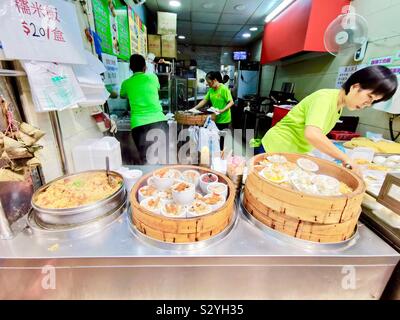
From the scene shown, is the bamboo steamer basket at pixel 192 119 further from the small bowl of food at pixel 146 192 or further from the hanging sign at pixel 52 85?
the small bowl of food at pixel 146 192

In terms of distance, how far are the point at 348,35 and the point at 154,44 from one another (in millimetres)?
4057

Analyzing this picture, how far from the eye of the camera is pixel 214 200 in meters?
0.99

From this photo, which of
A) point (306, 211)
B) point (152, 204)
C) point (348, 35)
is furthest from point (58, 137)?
point (348, 35)

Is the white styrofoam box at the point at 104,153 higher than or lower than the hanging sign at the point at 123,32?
lower

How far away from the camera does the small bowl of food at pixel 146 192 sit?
1.03m

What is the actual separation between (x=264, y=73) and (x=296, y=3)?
3.59 m

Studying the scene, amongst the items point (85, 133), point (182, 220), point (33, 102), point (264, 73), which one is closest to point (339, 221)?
point (182, 220)

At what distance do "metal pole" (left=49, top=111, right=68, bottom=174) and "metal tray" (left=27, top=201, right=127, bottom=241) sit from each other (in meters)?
0.66

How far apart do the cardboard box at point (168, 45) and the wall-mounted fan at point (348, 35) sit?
337 cm

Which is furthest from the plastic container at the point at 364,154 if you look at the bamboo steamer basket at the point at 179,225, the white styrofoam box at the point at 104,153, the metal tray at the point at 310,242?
the white styrofoam box at the point at 104,153

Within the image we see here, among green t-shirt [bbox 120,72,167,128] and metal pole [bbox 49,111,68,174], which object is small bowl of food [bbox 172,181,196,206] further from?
green t-shirt [bbox 120,72,167,128]

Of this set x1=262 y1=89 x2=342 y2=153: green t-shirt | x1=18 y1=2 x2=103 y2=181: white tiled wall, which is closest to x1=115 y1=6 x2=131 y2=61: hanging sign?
x1=18 y1=2 x2=103 y2=181: white tiled wall

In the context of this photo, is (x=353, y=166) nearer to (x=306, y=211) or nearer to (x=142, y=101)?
(x=306, y=211)

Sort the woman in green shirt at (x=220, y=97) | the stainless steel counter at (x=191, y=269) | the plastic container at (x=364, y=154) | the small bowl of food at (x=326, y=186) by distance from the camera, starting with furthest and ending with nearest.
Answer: the woman in green shirt at (x=220, y=97) → the plastic container at (x=364, y=154) → the small bowl of food at (x=326, y=186) → the stainless steel counter at (x=191, y=269)
